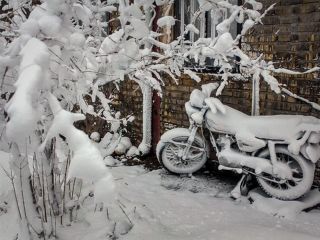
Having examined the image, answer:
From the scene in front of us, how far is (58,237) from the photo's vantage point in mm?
3258

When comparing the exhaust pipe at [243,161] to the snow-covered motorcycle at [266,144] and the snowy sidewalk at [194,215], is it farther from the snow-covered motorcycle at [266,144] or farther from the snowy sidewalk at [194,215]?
the snowy sidewalk at [194,215]

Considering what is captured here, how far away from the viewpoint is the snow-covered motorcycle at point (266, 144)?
4.28 m

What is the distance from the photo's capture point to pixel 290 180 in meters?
4.56

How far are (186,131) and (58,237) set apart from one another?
2650 mm

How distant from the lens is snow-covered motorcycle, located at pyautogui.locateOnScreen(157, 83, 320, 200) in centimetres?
428

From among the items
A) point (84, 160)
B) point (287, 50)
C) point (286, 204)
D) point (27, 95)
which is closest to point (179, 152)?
point (286, 204)

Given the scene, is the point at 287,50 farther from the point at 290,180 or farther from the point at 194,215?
the point at 194,215

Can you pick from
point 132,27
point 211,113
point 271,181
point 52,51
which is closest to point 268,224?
point 271,181

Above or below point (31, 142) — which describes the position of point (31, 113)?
above

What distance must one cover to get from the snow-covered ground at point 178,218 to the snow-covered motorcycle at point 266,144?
1.26 ft

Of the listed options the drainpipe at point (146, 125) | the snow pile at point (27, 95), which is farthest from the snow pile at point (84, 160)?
the drainpipe at point (146, 125)

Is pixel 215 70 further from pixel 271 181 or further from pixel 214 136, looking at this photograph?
pixel 271 181

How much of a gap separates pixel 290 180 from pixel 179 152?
156cm

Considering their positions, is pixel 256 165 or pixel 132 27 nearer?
pixel 132 27
